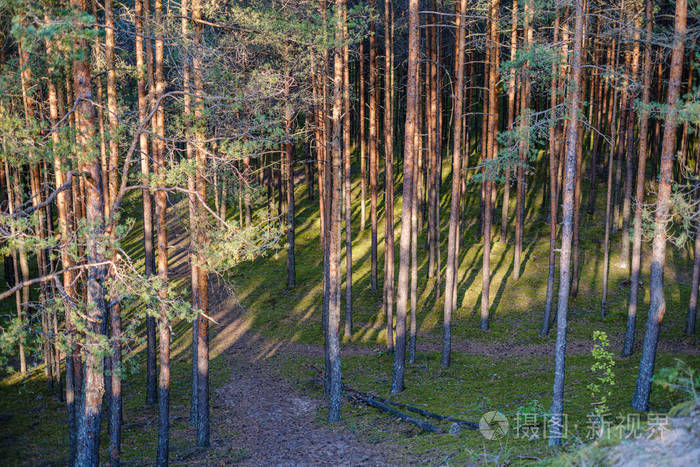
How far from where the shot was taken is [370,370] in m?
19.0

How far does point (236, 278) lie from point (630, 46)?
2275cm

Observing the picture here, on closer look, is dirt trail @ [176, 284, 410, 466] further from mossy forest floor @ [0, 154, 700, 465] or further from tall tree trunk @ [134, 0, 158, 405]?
tall tree trunk @ [134, 0, 158, 405]

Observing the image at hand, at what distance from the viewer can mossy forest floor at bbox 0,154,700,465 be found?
512 inches

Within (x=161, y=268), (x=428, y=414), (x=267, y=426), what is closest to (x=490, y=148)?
(x=428, y=414)

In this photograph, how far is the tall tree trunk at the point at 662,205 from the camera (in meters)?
10.9

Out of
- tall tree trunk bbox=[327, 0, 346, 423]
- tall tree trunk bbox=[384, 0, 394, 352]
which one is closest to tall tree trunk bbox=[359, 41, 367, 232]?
tall tree trunk bbox=[384, 0, 394, 352]

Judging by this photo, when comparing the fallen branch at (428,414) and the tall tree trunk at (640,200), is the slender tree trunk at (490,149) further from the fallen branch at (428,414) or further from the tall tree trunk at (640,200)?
the fallen branch at (428,414)

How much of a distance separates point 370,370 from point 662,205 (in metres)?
11.9

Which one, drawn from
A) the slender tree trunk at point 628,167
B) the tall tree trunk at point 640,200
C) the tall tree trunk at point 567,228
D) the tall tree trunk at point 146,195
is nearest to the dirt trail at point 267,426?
the tall tree trunk at point 146,195

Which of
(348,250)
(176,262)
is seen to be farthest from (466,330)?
(176,262)

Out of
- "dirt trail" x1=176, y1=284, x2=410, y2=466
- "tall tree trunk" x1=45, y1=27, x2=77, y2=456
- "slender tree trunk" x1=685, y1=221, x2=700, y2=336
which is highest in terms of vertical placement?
"tall tree trunk" x1=45, y1=27, x2=77, y2=456

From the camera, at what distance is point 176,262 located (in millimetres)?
30984

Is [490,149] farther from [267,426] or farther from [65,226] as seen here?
[65,226]

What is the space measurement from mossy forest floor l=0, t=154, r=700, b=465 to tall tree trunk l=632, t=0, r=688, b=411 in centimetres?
87
